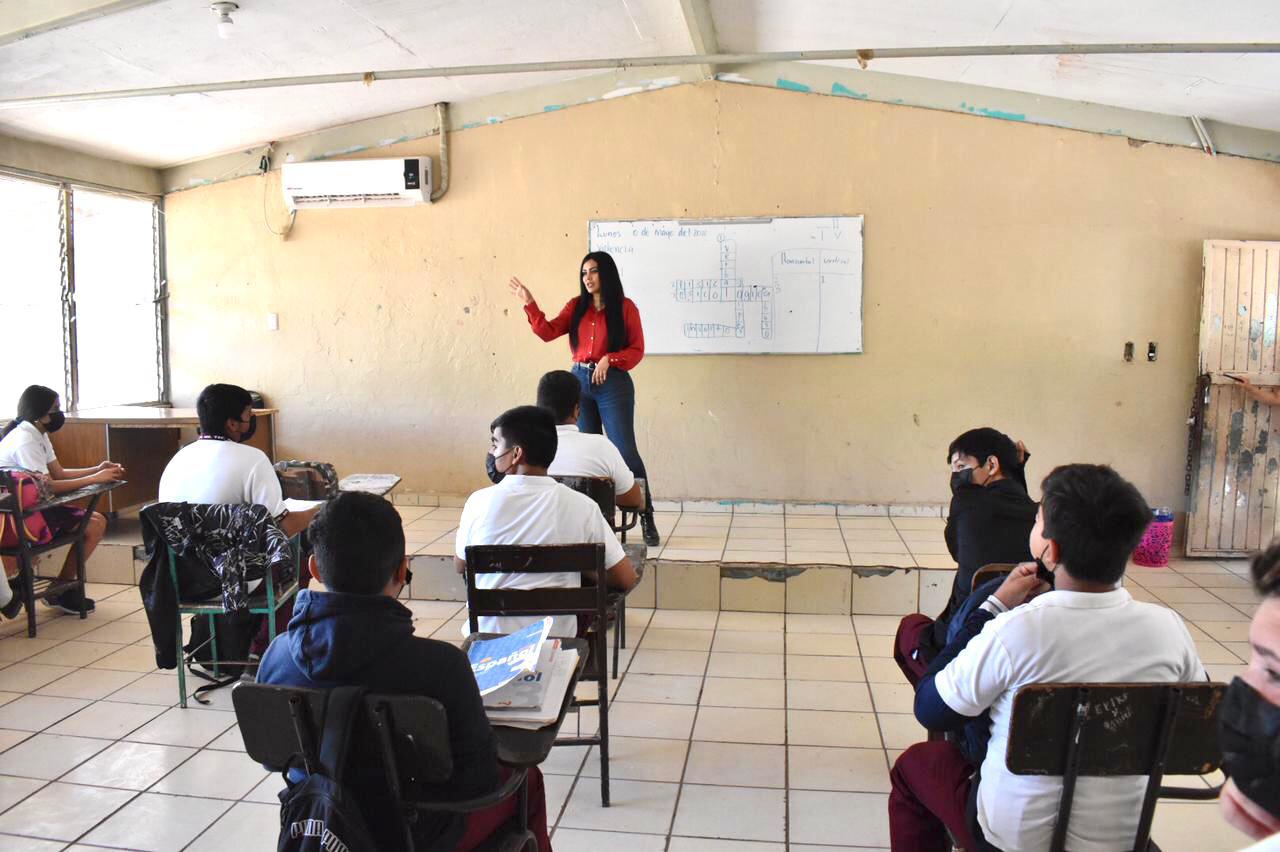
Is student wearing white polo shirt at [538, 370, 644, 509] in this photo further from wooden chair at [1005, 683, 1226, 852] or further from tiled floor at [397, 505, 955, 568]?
wooden chair at [1005, 683, 1226, 852]

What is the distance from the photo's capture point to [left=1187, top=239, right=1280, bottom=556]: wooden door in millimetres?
4793

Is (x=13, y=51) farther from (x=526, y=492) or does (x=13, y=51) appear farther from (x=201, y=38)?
(x=526, y=492)

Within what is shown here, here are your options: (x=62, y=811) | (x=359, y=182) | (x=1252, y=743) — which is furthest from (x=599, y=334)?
(x=1252, y=743)

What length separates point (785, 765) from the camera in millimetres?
2738

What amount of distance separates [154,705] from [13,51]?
270 centimetres

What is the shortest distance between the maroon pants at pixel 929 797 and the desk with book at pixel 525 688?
0.72m

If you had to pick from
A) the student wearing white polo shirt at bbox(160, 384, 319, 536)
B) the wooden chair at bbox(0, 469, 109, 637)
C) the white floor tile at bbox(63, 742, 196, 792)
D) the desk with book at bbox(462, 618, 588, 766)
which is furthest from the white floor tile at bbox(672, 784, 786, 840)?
the wooden chair at bbox(0, 469, 109, 637)

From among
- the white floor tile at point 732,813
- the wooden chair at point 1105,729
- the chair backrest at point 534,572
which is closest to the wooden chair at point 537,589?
the chair backrest at point 534,572

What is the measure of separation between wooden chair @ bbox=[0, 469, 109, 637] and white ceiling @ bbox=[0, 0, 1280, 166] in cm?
184

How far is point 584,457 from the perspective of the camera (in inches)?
136

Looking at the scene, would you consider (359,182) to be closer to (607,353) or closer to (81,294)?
(81,294)

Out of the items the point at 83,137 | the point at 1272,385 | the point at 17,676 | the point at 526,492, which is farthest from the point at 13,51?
the point at 1272,385

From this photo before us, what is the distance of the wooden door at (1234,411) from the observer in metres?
4.79

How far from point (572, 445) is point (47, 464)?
2453 millimetres
